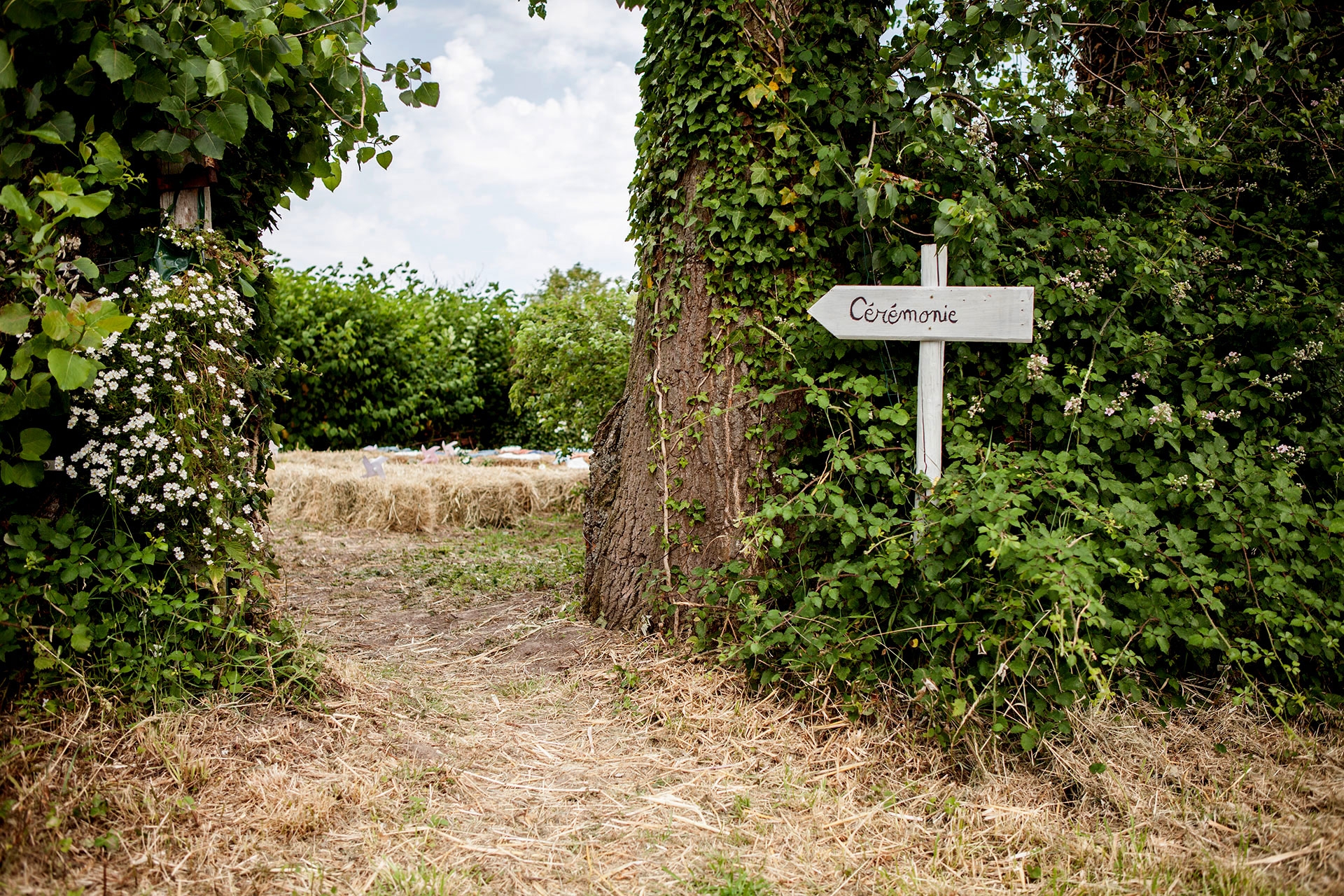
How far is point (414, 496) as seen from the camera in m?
6.78

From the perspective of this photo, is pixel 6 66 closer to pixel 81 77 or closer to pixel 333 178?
pixel 81 77

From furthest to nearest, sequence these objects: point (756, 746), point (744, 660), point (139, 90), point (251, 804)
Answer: point (744, 660), point (756, 746), point (139, 90), point (251, 804)

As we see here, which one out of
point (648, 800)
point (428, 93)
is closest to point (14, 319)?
point (428, 93)

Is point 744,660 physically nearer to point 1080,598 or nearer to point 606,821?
point 606,821

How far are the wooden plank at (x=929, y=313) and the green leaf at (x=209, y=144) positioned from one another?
210 cm

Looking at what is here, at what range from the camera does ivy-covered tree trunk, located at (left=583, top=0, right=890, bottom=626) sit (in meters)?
3.17

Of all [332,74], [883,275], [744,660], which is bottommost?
[744,660]

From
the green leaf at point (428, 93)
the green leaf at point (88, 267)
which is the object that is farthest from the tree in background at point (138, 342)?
the green leaf at point (428, 93)

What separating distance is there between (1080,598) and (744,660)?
1.26m

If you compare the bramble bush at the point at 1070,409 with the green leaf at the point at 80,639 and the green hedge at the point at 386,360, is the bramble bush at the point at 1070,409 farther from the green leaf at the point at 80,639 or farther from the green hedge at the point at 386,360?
the green hedge at the point at 386,360

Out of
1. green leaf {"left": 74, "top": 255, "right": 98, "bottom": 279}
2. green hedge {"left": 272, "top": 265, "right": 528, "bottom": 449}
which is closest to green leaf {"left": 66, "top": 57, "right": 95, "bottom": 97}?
green leaf {"left": 74, "top": 255, "right": 98, "bottom": 279}

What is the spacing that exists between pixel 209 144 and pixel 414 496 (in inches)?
180

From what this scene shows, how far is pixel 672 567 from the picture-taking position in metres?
3.38

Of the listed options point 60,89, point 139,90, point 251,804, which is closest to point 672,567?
point 251,804
